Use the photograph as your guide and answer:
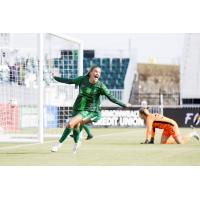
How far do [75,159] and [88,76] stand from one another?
3.65ft

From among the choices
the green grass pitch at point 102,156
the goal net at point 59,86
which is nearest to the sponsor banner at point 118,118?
the goal net at point 59,86

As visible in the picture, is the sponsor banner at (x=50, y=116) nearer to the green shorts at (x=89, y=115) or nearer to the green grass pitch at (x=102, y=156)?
the green grass pitch at (x=102, y=156)

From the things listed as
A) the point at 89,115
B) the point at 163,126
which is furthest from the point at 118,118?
the point at 89,115

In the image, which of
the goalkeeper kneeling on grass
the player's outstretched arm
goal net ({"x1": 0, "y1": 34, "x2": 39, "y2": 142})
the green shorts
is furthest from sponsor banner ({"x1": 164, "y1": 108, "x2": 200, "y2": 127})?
the player's outstretched arm

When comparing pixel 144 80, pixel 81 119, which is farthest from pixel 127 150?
pixel 144 80

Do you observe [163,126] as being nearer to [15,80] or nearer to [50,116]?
[15,80]

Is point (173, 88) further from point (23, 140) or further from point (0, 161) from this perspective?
point (0, 161)

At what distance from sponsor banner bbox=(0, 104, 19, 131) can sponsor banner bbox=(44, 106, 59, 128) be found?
2.66 ft

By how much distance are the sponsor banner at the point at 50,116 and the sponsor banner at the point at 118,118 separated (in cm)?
467

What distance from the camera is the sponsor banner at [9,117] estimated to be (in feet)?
50.6

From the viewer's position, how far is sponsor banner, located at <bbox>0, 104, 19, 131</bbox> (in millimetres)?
15414

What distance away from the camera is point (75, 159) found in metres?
9.38

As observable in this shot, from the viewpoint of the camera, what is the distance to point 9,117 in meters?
16.3

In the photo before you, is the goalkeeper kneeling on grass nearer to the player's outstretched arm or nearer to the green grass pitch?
the green grass pitch
